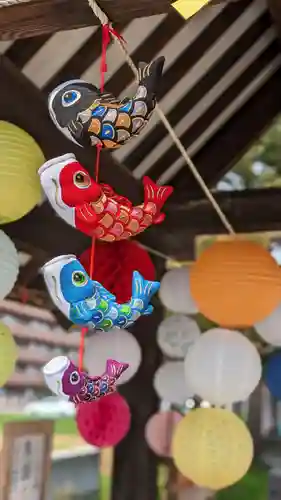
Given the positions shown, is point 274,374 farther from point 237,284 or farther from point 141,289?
point 141,289

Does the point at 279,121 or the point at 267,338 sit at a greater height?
the point at 279,121

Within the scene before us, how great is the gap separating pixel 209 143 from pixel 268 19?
2.25ft

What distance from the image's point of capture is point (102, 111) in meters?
1.08

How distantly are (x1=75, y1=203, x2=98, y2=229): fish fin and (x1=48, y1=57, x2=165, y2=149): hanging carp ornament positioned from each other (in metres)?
0.11

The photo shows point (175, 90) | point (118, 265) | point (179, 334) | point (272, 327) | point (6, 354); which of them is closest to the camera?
point (6, 354)

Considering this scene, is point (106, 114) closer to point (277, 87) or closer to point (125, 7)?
point (125, 7)

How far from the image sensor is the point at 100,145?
111 cm

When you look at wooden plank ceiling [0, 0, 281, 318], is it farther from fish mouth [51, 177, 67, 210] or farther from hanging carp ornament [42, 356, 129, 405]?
hanging carp ornament [42, 356, 129, 405]

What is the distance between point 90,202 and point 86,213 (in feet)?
0.07

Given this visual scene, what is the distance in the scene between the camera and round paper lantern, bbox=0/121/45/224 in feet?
4.98

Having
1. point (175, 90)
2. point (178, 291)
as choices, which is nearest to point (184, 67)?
point (175, 90)

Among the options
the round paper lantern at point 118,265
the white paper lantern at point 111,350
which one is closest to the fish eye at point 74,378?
the round paper lantern at point 118,265

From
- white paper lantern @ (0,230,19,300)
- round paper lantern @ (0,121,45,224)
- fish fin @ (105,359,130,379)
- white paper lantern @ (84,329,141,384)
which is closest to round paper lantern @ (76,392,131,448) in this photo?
→ white paper lantern @ (84,329,141,384)

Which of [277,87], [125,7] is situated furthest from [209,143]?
[125,7]
